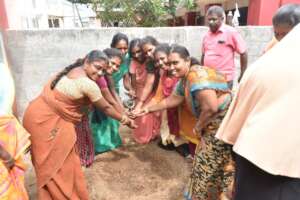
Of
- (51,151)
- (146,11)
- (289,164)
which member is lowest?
(51,151)

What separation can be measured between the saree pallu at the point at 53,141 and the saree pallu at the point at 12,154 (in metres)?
0.22

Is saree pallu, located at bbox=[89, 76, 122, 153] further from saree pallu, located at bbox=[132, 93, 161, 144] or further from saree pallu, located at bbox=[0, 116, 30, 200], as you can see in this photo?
saree pallu, located at bbox=[0, 116, 30, 200]

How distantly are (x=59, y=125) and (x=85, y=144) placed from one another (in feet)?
3.45

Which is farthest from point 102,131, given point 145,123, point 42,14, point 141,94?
point 42,14

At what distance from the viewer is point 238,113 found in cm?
123

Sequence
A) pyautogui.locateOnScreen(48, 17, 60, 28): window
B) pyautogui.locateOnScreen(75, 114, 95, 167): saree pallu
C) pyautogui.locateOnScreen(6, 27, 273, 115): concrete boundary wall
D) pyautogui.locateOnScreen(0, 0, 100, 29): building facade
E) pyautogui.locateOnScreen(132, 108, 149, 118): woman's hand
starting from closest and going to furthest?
pyautogui.locateOnScreen(132, 108, 149, 118): woman's hand < pyautogui.locateOnScreen(75, 114, 95, 167): saree pallu < pyautogui.locateOnScreen(6, 27, 273, 115): concrete boundary wall < pyautogui.locateOnScreen(0, 0, 100, 29): building facade < pyautogui.locateOnScreen(48, 17, 60, 28): window

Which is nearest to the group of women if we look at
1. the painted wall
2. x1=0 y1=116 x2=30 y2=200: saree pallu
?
x1=0 y1=116 x2=30 y2=200: saree pallu

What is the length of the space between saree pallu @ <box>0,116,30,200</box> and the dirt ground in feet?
3.08

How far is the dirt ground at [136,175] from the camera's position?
281 cm

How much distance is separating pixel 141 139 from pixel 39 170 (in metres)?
1.73

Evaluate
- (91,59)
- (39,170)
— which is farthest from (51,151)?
(91,59)

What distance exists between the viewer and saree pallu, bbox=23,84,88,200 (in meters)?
2.25

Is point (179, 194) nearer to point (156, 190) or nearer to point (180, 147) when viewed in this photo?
point (156, 190)

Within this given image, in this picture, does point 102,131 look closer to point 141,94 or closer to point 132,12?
point 141,94
